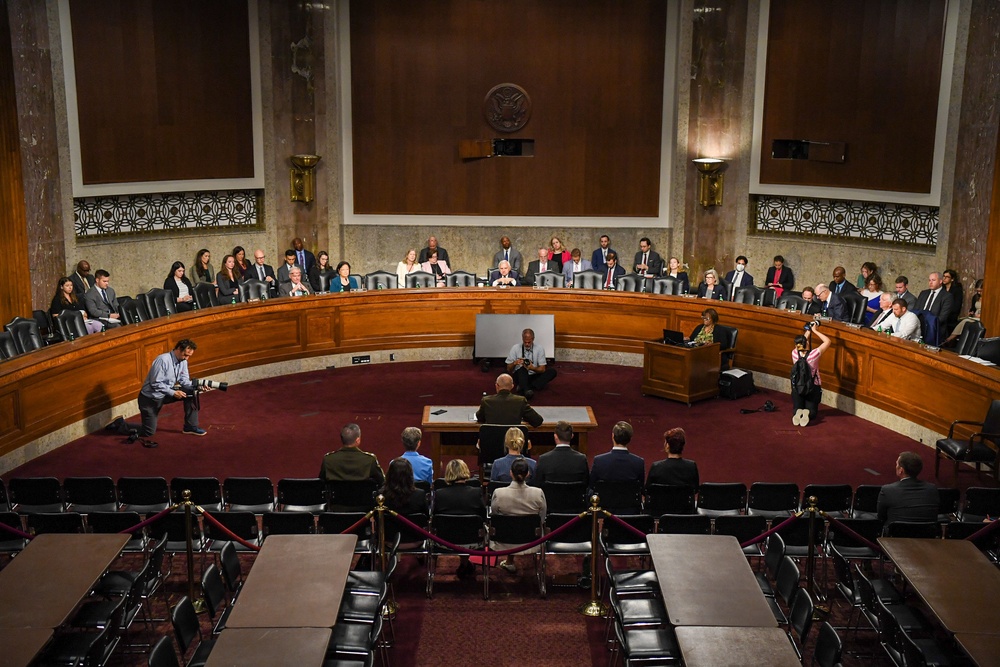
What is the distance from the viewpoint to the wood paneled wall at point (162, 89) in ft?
50.4

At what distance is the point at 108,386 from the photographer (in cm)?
1223

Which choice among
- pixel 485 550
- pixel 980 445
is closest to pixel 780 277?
pixel 980 445

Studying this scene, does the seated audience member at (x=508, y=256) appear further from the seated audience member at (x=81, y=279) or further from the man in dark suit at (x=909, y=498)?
the man in dark suit at (x=909, y=498)

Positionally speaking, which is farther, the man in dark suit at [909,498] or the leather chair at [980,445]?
the leather chair at [980,445]

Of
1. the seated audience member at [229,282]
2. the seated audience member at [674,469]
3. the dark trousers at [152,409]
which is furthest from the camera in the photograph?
the seated audience member at [229,282]

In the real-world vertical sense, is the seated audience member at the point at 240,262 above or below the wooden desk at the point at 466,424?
above

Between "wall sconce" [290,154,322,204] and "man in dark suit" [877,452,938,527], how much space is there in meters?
11.7

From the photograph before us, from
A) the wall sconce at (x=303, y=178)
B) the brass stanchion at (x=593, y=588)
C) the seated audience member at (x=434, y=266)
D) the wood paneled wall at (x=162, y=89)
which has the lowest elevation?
the brass stanchion at (x=593, y=588)

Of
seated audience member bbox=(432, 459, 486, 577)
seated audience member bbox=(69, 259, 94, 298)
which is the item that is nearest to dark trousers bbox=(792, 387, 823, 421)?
seated audience member bbox=(432, 459, 486, 577)

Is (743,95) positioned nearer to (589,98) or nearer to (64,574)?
(589,98)

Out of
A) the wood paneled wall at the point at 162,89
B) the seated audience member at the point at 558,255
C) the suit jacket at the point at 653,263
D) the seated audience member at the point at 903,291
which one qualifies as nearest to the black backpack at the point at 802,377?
the seated audience member at the point at 903,291

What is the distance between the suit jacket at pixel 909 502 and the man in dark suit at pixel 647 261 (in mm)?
9047

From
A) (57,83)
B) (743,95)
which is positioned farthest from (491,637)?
(743,95)

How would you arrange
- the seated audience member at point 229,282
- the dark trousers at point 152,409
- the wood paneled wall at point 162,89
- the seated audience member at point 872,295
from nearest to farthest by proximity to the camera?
the dark trousers at point 152,409 < the seated audience member at point 872,295 < the seated audience member at point 229,282 < the wood paneled wall at point 162,89
